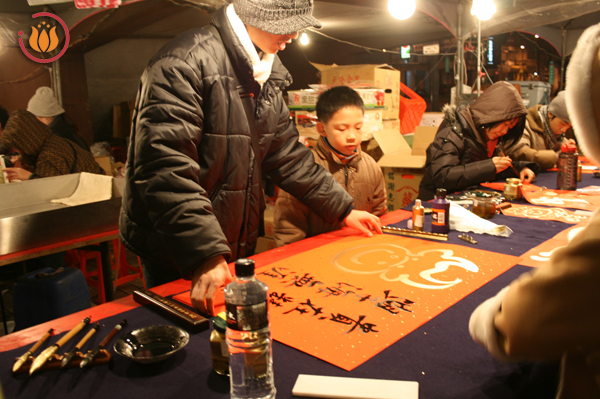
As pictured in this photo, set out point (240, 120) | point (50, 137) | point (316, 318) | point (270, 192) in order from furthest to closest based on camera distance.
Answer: point (50, 137), point (270, 192), point (240, 120), point (316, 318)

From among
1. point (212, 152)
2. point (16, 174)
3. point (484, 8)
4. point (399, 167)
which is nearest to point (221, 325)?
point (212, 152)

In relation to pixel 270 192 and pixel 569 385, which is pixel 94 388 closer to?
pixel 569 385

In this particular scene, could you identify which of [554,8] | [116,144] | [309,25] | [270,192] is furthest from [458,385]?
[116,144]

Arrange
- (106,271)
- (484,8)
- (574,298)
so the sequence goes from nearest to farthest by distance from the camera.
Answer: (574,298) → (106,271) → (484,8)

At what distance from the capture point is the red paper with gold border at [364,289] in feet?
3.45

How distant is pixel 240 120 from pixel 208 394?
0.97 metres

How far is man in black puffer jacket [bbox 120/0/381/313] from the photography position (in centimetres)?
125

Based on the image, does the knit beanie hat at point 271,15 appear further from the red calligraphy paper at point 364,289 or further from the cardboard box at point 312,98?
the cardboard box at point 312,98

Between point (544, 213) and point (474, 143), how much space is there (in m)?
1.00

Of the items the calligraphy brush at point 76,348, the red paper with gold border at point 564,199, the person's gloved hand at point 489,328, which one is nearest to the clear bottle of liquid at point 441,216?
the red paper with gold border at point 564,199

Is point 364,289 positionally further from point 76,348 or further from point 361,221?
point 76,348

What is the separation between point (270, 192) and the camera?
2.76m

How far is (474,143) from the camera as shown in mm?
3160

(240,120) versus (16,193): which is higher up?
(240,120)
